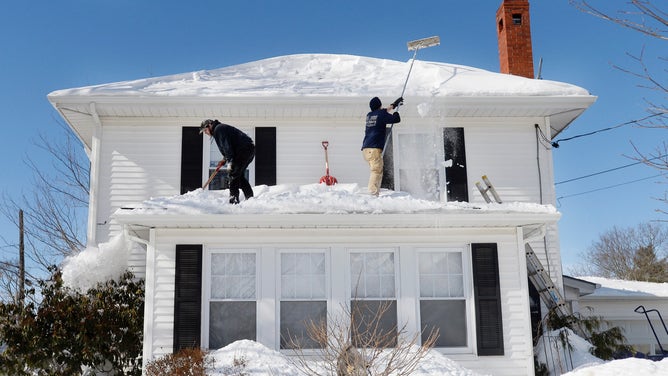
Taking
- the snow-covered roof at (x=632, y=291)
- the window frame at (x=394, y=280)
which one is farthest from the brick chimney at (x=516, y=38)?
the window frame at (x=394, y=280)

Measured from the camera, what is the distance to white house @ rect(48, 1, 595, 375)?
10383mm

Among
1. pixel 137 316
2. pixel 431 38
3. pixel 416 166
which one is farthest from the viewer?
pixel 416 166

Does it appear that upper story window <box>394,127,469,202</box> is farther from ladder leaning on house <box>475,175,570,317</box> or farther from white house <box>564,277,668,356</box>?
white house <box>564,277,668,356</box>

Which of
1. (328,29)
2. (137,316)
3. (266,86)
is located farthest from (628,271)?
(137,316)

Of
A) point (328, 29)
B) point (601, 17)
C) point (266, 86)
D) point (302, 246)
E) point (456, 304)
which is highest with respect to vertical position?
point (328, 29)

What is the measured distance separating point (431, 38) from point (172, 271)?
6230 mm

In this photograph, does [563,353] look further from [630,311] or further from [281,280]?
[630,311]

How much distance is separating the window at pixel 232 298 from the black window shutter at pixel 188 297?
246mm

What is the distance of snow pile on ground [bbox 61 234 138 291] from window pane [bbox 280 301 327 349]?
3409 millimetres

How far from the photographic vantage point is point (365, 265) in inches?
421

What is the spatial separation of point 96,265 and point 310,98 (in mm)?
4952

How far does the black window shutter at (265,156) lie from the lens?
13.4 m

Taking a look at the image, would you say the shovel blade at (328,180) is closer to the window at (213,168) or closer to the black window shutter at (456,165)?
the window at (213,168)

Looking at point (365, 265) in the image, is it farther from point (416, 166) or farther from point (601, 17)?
point (601, 17)
